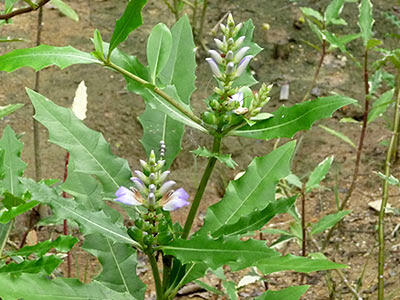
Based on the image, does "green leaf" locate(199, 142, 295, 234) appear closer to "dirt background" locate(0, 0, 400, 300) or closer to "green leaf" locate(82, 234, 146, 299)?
"green leaf" locate(82, 234, 146, 299)

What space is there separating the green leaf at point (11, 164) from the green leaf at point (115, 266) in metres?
0.33

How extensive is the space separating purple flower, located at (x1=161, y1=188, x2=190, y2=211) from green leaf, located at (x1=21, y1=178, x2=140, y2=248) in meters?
0.13

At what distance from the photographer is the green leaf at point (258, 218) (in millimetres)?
1345

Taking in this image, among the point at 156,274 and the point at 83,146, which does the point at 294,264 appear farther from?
the point at 83,146

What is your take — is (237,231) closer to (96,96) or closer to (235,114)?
(235,114)

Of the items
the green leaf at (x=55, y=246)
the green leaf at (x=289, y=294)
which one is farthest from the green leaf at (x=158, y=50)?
the green leaf at (x=289, y=294)

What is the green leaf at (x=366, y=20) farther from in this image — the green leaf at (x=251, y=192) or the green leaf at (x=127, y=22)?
the green leaf at (x=127, y=22)

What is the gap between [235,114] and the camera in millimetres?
1382

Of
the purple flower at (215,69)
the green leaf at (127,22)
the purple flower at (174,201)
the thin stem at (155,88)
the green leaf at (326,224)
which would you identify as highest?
the green leaf at (127,22)

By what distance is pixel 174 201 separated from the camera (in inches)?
51.0

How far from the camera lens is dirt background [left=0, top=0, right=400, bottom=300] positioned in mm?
3154

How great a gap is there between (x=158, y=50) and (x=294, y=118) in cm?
33

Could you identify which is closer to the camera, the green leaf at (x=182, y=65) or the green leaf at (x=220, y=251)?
the green leaf at (x=220, y=251)

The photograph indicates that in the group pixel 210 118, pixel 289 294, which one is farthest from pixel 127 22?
pixel 289 294
